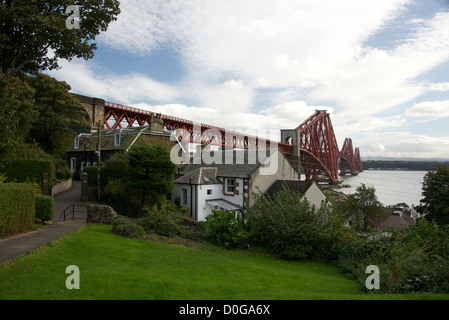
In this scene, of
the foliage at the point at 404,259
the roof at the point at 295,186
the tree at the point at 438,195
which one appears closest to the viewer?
the foliage at the point at 404,259

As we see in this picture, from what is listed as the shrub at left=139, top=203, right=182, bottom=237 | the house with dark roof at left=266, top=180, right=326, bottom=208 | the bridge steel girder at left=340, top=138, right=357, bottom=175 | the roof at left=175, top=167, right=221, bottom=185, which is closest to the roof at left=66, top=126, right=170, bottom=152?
the roof at left=175, top=167, right=221, bottom=185

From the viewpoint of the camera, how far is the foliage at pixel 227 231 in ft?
44.1

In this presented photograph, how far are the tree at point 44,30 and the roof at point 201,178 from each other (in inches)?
472

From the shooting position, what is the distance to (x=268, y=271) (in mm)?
9203

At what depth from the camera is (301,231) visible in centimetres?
1225

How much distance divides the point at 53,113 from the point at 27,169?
32.8 ft

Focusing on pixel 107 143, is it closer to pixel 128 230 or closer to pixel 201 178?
pixel 201 178

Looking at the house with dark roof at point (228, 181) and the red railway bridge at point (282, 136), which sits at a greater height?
the red railway bridge at point (282, 136)

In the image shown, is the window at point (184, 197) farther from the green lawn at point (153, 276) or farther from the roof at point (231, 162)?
the green lawn at point (153, 276)

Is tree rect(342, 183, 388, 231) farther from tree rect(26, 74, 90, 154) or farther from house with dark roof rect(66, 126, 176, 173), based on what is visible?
tree rect(26, 74, 90, 154)

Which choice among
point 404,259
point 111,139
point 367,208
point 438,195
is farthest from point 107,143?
point 438,195

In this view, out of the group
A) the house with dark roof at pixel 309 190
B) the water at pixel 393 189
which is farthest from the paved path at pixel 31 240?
the water at pixel 393 189
